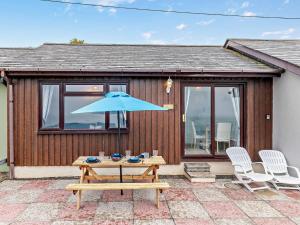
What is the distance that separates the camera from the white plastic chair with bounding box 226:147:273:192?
527 centimetres

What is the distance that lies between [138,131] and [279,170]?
367 centimetres

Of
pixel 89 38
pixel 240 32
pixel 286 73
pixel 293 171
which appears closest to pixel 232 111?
pixel 286 73

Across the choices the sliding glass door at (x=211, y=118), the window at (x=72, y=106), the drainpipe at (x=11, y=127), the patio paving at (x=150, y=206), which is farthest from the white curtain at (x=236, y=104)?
the drainpipe at (x=11, y=127)

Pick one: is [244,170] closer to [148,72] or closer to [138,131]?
[138,131]

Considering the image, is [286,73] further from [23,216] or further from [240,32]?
[240,32]

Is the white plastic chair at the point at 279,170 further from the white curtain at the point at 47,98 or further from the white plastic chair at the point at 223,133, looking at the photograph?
the white curtain at the point at 47,98

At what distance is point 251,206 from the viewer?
433 cm

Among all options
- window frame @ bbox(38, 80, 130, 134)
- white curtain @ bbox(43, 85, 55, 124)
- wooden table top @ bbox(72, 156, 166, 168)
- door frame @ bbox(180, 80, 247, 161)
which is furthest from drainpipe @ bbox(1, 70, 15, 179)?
door frame @ bbox(180, 80, 247, 161)

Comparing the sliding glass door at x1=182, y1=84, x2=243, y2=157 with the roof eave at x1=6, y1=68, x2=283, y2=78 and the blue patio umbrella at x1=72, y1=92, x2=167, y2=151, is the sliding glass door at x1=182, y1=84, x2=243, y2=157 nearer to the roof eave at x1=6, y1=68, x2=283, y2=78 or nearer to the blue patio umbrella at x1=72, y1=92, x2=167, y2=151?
the roof eave at x1=6, y1=68, x2=283, y2=78

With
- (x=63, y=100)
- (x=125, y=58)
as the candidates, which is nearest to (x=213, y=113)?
(x=125, y=58)

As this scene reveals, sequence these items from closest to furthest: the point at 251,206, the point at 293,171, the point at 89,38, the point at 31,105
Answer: the point at 251,206, the point at 293,171, the point at 31,105, the point at 89,38

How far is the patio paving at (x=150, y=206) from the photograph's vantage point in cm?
374

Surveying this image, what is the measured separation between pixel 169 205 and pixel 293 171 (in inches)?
137

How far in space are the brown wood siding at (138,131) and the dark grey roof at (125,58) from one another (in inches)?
21.2
